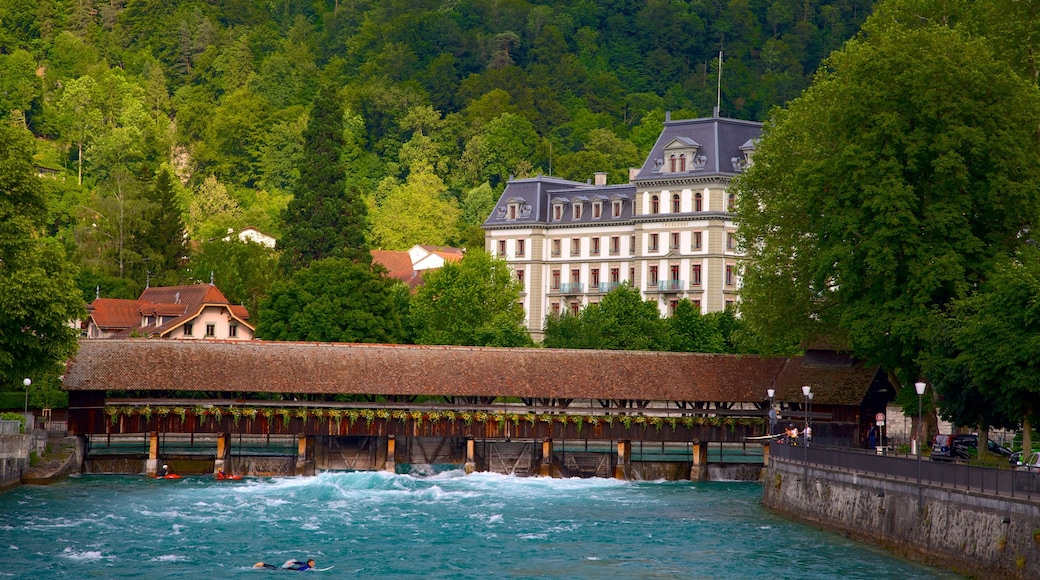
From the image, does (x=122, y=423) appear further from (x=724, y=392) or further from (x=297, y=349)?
(x=724, y=392)

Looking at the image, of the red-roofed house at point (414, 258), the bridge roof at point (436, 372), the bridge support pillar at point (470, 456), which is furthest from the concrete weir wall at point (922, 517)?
the red-roofed house at point (414, 258)

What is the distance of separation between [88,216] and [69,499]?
74704mm

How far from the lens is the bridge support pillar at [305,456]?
208 ft

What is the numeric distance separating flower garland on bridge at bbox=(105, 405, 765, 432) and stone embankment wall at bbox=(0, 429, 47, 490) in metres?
6.24

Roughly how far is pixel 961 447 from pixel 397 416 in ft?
70.2

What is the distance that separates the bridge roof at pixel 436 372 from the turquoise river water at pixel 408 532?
14.4ft

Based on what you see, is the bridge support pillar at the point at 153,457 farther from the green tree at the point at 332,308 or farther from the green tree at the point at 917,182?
A: the green tree at the point at 917,182

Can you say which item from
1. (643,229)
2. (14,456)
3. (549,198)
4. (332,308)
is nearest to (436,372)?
(14,456)

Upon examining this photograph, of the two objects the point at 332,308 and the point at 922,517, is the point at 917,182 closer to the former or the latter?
the point at 922,517

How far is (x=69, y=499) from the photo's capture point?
5238 centimetres

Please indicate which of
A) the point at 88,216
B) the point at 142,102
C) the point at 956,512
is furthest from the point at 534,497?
the point at 142,102

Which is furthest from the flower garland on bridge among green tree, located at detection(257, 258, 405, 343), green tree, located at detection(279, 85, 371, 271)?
green tree, located at detection(279, 85, 371, 271)

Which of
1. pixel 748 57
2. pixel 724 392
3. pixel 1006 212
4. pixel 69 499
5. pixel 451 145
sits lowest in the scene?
pixel 69 499

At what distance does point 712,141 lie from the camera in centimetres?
10200
